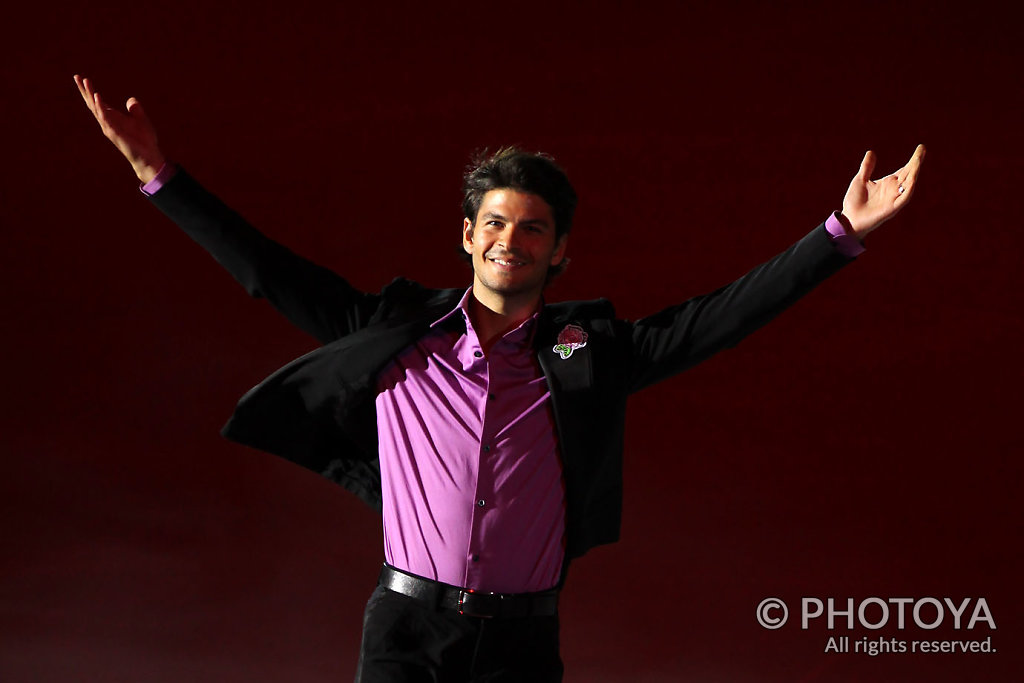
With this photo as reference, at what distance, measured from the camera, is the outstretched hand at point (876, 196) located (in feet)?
5.80

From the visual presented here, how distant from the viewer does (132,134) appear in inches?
72.4

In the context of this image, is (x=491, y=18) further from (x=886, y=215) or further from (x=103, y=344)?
(x=886, y=215)

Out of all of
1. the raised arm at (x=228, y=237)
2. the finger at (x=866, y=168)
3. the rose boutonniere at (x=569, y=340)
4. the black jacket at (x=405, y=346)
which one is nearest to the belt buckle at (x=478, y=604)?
the black jacket at (x=405, y=346)

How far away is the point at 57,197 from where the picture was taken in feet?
10.5

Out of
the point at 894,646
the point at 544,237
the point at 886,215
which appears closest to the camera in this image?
the point at 886,215

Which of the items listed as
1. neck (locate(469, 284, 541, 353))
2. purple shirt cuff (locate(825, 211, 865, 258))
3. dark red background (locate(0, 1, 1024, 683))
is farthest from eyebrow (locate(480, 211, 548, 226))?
dark red background (locate(0, 1, 1024, 683))

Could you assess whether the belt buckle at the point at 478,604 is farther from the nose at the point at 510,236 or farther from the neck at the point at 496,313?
the nose at the point at 510,236

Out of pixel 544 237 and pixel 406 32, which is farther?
pixel 406 32

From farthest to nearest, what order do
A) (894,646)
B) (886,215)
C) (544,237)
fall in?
(894,646) → (544,237) → (886,215)

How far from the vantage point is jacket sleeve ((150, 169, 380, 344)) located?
184 centimetres

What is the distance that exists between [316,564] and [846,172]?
1821mm

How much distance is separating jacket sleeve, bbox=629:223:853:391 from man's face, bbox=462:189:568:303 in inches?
8.0

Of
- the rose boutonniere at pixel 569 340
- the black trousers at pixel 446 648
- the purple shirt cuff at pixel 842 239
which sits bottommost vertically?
the black trousers at pixel 446 648

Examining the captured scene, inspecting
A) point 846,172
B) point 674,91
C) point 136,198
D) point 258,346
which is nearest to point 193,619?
point 258,346
